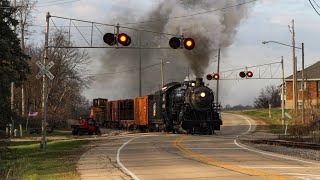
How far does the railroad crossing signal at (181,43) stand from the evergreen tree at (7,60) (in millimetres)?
7709

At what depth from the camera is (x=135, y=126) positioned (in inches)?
1890

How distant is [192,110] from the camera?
113 ft

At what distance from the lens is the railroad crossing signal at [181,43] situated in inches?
802

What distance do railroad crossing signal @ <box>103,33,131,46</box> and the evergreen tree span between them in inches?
192

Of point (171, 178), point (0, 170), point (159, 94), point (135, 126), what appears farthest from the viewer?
point (135, 126)

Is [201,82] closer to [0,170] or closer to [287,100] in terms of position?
[0,170]

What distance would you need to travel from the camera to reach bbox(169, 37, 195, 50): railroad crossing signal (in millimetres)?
20359

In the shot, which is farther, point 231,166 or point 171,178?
point 231,166

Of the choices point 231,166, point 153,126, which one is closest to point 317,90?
point 153,126

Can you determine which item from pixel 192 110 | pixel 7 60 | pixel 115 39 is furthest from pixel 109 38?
pixel 192 110

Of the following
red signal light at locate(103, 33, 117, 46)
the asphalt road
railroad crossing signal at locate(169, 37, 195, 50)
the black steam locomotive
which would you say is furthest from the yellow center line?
the black steam locomotive

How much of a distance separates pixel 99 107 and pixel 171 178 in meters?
55.4

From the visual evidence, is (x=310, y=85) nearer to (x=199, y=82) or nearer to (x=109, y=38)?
(x=199, y=82)

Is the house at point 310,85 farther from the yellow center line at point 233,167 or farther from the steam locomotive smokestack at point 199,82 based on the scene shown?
the yellow center line at point 233,167
